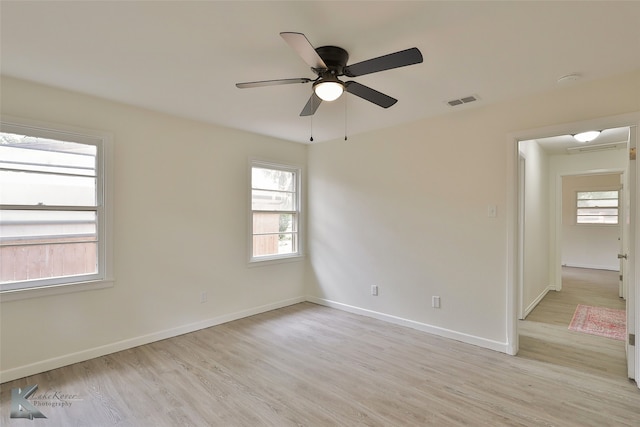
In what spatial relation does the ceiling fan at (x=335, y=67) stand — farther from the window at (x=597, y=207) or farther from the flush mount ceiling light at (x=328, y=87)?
the window at (x=597, y=207)

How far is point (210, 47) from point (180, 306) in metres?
2.90

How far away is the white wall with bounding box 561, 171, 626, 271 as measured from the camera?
25.2 feet

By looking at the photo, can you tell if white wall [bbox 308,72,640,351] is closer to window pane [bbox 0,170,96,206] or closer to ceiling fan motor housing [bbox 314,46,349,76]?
ceiling fan motor housing [bbox 314,46,349,76]

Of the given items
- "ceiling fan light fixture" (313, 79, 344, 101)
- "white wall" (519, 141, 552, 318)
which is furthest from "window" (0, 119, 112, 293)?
"white wall" (519, 141, 552, 318)

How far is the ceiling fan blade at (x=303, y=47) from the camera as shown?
5.40 feet

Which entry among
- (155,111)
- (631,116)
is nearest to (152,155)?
(155,111)

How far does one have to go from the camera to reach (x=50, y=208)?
288 cm

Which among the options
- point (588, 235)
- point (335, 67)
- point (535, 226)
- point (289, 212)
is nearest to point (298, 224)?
point (289, 212)

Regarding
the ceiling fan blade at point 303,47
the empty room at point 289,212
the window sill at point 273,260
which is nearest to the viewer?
the ceiling fan blade at point 303,47

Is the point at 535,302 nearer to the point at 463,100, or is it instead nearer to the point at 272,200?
the point at 463,100

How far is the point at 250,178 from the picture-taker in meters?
4.44

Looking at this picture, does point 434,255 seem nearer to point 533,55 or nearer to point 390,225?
point 390,225

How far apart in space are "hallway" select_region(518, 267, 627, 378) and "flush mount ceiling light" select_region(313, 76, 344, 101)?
311 cm

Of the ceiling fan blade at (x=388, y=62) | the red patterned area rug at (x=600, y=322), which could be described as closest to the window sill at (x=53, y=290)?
→ the ceiling fan blade at (x=388, y=62)
